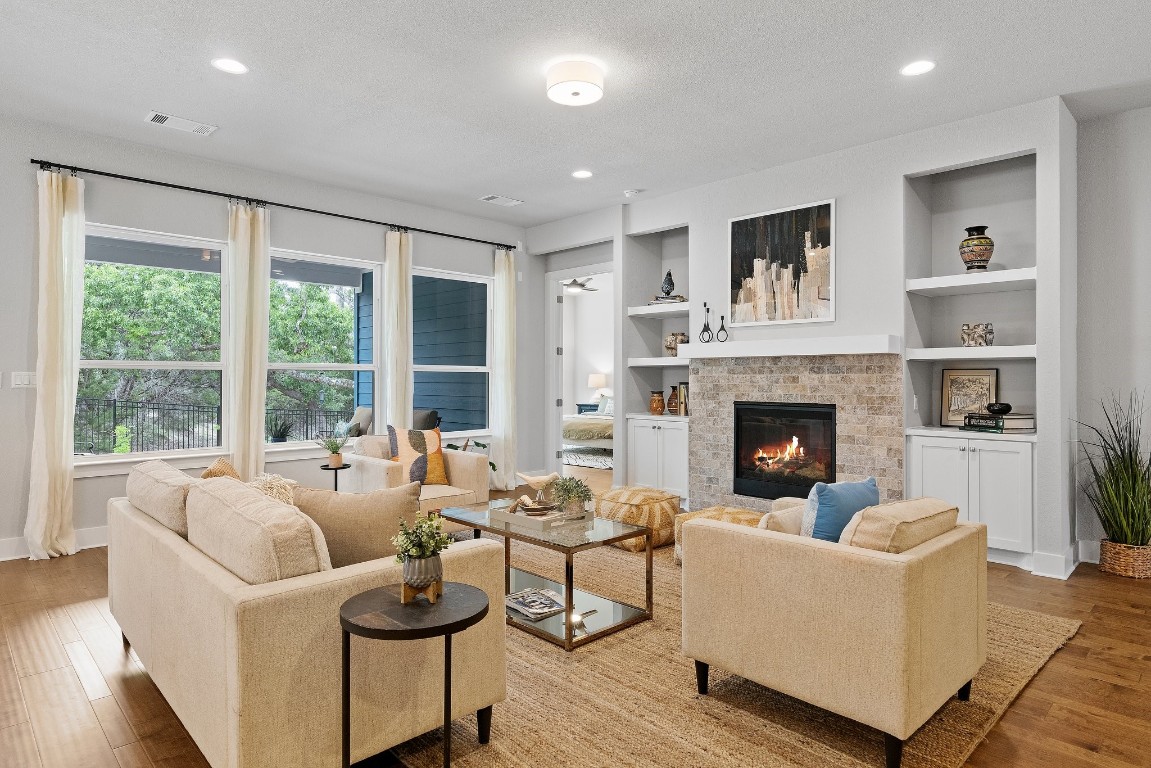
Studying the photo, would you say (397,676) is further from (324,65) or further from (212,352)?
(212,352)

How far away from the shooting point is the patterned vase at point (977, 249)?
4562 mm

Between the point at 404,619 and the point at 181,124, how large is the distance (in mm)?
4256

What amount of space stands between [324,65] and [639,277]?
3756 millimetres

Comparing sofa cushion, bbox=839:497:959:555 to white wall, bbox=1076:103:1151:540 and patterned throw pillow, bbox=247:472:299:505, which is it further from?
white wall, bbox=1076:103:1151:540

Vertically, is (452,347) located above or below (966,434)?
above

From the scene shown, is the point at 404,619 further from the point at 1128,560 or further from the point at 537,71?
the point at 1128,560

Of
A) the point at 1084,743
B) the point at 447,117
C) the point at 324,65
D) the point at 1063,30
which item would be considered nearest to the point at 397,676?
the point at 1084,743

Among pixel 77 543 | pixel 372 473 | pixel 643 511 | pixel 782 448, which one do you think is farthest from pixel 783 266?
pixel 77 543

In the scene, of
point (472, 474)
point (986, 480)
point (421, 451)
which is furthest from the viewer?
point (421, 451)

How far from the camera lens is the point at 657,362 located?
21.2ft

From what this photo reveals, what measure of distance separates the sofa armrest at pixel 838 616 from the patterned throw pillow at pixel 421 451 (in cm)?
291

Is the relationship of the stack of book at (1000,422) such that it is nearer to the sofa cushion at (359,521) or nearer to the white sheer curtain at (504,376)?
the sofa cushion at (359,521)

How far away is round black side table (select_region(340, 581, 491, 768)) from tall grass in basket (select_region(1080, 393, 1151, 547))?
4.25 meters

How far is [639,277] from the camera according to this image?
6777 millimetres
